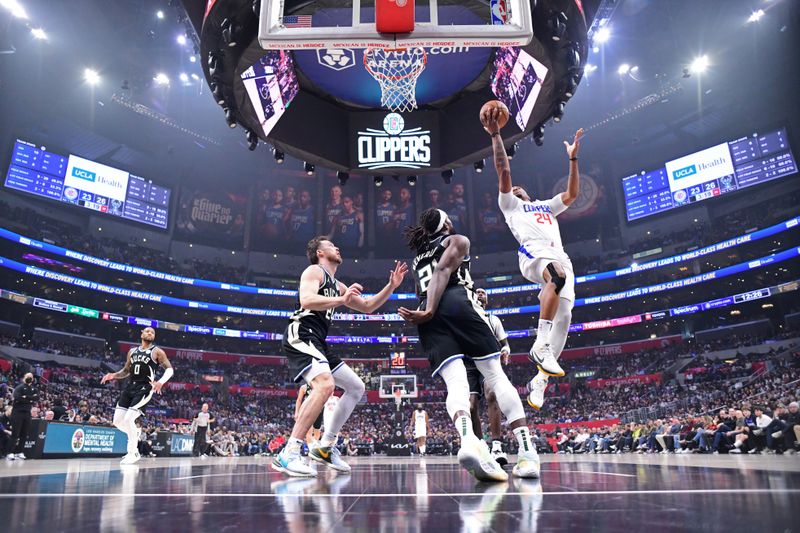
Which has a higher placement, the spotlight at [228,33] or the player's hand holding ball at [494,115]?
the spotlight at [228,33]

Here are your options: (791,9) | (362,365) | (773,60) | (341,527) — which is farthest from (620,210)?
(341,527)

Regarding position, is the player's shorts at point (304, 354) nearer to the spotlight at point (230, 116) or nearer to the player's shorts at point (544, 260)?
the player's shorts at point (544, 260)

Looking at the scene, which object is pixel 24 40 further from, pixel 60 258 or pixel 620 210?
pixel 620 210

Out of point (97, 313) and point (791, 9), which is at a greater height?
point (791, 9)

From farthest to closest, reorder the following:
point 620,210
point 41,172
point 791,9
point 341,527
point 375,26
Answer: point 620,210, point 41,172, point 791,9, point 375,26, point 341,527

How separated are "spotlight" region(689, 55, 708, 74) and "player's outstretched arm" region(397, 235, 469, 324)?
1460 inches

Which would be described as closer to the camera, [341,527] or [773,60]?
[341,527]

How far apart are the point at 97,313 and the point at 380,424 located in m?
21.8

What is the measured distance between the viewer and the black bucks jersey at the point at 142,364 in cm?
879

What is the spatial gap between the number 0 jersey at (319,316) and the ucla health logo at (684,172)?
40063 millimetres

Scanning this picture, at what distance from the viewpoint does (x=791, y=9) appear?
28125 mm

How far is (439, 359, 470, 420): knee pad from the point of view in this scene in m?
3.83

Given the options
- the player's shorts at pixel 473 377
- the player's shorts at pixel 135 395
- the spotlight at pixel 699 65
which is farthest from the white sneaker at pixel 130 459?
the spotlight at pixel 699 65

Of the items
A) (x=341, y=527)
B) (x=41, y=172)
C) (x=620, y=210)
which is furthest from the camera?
(x=620, y=210)
